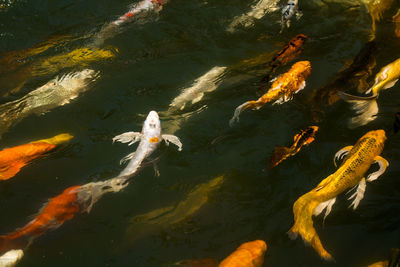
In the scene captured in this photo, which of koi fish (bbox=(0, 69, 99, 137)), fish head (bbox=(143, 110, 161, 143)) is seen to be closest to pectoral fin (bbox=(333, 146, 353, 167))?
fish head (bbox=(143, 110, 161, 143))

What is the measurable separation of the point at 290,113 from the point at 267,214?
1.68m

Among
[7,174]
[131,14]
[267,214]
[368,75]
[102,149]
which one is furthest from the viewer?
[131,14]

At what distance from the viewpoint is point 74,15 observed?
781 centimetres

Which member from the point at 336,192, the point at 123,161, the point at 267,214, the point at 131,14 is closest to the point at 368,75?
the point at 336,192

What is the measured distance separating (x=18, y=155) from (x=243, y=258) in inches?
126

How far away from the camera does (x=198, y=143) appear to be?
17.5 feet

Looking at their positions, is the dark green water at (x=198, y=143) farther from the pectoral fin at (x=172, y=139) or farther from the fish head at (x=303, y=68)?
the fish head at (x=303, y=68)

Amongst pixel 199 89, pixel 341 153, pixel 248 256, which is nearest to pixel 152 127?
pixel 199 89

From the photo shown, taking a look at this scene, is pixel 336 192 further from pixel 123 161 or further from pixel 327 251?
pixel 123 161

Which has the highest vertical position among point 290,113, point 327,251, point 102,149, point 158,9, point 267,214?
point 158,9

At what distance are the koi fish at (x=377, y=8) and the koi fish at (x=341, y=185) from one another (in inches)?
125

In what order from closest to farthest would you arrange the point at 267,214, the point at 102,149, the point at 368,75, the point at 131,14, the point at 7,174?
the point at 267,214 < the point at 7,174 < the point at 102,149 < the point at 368,75 < the point at 131,14

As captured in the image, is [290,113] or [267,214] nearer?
[267,214]

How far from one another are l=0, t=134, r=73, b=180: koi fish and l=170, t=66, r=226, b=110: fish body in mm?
1961
